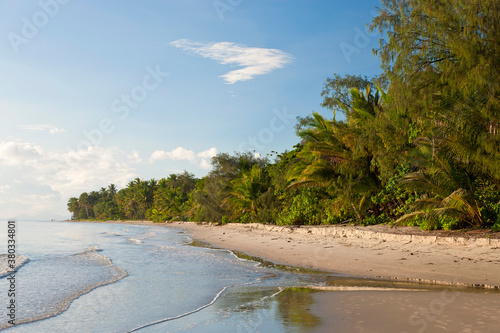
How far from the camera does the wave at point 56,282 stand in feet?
23.0

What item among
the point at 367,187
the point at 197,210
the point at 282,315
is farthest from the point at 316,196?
the point at 197,210

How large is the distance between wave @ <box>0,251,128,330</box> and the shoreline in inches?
215

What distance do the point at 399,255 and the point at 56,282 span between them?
29.3 ft

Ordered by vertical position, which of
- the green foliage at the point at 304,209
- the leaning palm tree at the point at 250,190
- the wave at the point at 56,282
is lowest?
the wave at the point at 56,282

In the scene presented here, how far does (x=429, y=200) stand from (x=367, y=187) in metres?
5.03

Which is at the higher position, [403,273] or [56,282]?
[403,273]

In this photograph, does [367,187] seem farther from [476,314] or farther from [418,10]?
[476,314]

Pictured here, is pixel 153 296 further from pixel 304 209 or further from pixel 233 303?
pixel 304 209

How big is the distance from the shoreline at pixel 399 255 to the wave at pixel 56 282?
545cm

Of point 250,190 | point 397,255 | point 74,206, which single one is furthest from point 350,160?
point 74,206

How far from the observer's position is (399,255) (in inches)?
413

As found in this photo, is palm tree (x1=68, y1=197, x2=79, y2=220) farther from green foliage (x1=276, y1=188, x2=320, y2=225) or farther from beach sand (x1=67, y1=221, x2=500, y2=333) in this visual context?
beach sand (x1=67, y1=221, x2=500, y2=333)

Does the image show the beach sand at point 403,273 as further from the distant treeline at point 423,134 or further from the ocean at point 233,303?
the distant treeline at point 423,134

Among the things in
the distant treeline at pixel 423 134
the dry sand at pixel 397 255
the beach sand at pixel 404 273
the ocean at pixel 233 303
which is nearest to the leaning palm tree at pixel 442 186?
the distant treeline at pixel 423 134
